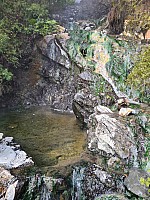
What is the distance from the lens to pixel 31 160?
241 inches

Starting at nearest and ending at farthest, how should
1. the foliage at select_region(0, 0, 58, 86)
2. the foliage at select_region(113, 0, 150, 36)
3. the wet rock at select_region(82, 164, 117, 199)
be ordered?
the wet rock at select_region(82, 164, 117, 199) → the foliage at select_region(113, 0, 150, 36) → the foliage at select_region(0, 0, 58, 86)

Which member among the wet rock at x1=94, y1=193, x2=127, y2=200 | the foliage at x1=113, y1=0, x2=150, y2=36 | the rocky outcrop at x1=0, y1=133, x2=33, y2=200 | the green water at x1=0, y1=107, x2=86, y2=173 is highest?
the foliage at x1=113, y1=0, x2=150, y2=36

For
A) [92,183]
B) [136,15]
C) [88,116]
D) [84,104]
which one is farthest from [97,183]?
[136,15]

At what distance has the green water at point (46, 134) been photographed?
255 inches

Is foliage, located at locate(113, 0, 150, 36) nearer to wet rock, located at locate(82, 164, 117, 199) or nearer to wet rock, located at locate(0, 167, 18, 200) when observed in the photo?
wet rock, located at locate(82, 164, 117, 199)

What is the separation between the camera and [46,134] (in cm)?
803

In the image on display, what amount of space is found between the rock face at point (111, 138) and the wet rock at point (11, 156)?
174cm

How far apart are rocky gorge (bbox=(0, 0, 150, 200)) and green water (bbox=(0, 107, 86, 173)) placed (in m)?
0.14

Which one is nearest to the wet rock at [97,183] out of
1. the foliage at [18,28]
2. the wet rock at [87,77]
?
the wet rock at [87,77]

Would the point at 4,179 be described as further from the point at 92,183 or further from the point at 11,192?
the point at 92,183

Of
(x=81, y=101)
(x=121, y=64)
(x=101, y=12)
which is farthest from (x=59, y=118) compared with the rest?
(x=101, y=12)

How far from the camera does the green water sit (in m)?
6.48

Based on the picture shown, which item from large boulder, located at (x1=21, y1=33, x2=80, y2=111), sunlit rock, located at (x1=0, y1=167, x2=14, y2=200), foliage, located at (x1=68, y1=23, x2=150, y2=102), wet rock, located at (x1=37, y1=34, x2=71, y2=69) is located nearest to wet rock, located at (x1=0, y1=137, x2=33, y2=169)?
sunlit rock, located at (x1=0, y1=167, x2=14, y2=200)

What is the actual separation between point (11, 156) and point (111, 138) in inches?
100
